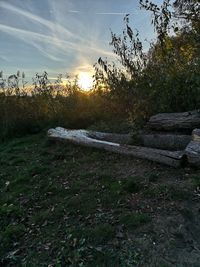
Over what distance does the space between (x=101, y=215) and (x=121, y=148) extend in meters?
2.35

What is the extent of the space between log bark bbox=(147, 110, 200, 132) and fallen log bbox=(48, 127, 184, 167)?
3.44 ft

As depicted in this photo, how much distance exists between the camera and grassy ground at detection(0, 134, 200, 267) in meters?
3.86

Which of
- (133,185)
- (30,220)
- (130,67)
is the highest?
(130,67)

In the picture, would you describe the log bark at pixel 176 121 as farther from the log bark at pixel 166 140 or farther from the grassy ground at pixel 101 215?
the grassy ground at pixel 101 215

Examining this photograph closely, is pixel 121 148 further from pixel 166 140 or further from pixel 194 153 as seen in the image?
pixel 194 153

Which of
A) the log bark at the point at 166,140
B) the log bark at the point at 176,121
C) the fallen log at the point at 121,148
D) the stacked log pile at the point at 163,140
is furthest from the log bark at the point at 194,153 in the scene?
the log bark at the point at 176,121

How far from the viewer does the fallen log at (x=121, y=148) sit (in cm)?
582

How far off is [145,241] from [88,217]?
0.96 metres

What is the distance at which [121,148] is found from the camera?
6.80m

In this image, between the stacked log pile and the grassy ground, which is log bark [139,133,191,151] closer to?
the stacked log pile

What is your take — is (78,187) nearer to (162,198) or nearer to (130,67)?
(162,198)

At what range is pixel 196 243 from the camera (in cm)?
396

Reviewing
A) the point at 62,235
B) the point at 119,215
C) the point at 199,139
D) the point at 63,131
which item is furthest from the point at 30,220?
the point at 63,131

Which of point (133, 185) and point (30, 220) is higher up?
point (133, 185)
